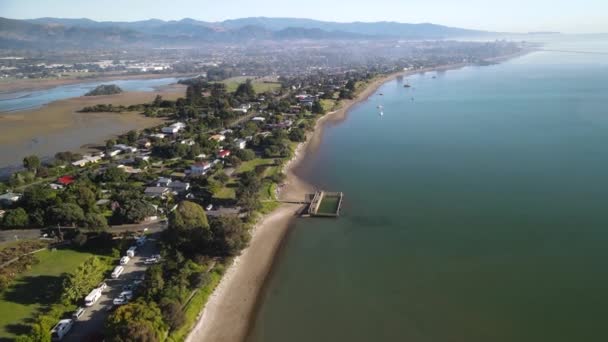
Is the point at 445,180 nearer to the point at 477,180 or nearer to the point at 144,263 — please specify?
the point at 477,180

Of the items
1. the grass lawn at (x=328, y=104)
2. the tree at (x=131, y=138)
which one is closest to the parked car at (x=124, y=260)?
the tree at (x=131, y=138)

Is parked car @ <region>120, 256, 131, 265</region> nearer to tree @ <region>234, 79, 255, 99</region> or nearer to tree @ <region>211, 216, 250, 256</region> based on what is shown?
tree @ <region>211, 216, 250, 256</region>

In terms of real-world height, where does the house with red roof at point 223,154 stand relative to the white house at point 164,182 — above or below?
above

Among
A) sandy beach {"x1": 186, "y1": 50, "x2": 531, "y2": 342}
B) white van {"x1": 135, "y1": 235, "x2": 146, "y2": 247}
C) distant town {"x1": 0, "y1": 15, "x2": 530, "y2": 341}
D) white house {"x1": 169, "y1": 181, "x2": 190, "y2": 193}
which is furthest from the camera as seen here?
white house {"x1": 169, "y1": 181, "x2": 190, "y2": 193}

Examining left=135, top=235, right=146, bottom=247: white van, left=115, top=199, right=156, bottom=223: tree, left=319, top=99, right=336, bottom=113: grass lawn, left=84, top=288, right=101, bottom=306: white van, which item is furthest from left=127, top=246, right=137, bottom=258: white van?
left=319, top=99, right=336, bottom=113: grass lawn

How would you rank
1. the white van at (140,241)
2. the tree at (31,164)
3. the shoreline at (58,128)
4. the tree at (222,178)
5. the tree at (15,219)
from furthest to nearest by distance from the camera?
1. the shoreline at (58,128)
2. the tree at (31,164)
3. the tree at (222,178)
4. the tree at (15,219)
5. the white van at (140,241)

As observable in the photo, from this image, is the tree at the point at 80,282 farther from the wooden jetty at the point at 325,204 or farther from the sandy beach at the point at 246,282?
the wooden jetty at the point at 325,204
